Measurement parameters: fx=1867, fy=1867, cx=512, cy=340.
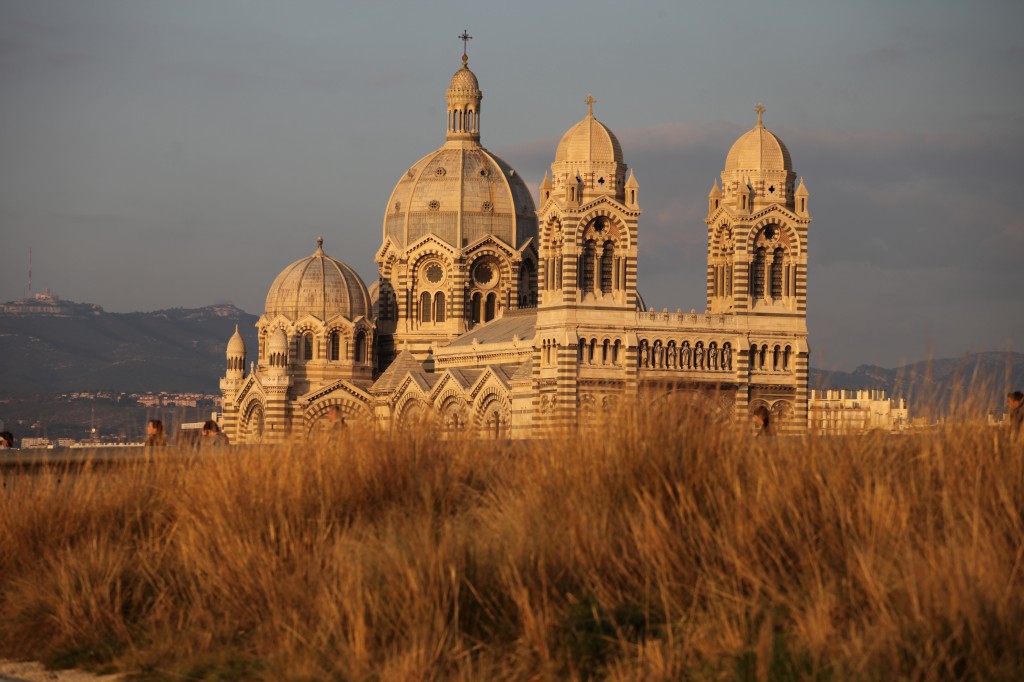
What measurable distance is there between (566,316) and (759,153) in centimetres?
1033

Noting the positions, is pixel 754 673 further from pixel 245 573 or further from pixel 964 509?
pixel 245 573

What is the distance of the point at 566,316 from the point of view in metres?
68.4

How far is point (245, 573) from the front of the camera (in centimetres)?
1722

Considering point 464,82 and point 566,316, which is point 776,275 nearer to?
point 566,316

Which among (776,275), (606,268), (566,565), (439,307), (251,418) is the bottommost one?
(566,565)

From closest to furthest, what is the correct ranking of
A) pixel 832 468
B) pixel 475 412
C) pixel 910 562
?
pixel 910 562 < pixel 832 468 < pixel 475 412

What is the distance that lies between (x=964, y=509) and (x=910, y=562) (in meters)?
1.37

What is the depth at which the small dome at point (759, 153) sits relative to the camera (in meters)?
71.6

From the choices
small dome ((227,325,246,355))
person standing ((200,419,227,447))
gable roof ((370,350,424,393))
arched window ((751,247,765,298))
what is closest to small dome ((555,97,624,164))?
arched window ((751,247,765,298))

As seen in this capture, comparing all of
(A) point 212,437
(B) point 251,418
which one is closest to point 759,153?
(B) point 251,418

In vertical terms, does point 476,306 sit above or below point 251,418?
above

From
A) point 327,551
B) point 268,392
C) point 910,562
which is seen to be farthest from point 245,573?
point 268,392

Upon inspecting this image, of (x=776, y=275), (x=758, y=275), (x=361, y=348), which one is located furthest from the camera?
(x=361, y=348)

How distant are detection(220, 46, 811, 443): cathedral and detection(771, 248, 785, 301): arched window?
0.05 m
